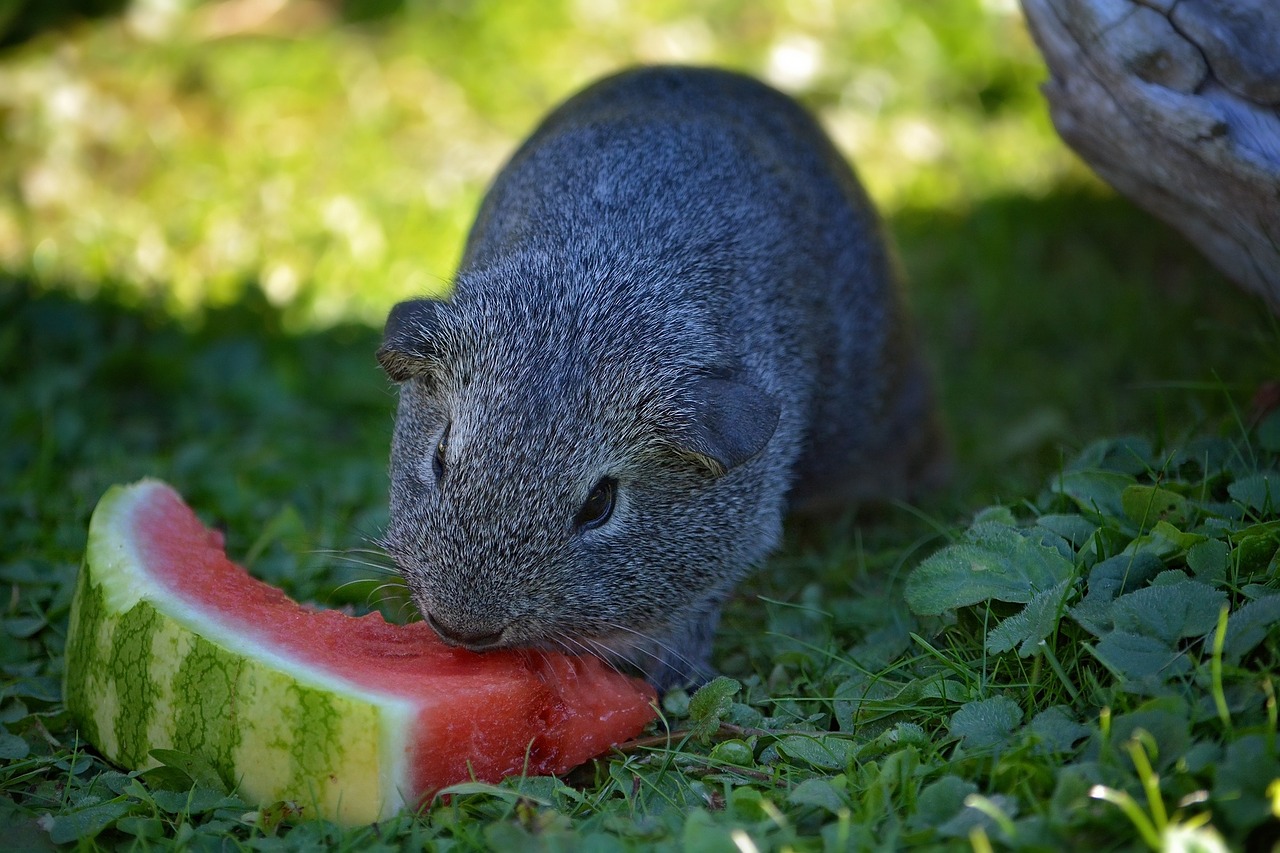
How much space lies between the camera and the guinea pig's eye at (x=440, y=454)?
13.1 ft

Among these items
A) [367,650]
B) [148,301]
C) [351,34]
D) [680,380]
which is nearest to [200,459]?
[148,301]

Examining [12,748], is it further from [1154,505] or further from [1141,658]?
[1154,505]

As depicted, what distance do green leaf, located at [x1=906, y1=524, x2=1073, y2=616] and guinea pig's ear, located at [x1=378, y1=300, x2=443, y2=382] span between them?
6.12 feet

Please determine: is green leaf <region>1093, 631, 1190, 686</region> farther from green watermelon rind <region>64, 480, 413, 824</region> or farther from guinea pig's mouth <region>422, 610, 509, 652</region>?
green watermelon rind <region>64, 480, 413, 824</region>

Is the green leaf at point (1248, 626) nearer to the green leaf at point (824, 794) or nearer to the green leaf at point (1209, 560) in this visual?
the green leaf at point (1209, 560)

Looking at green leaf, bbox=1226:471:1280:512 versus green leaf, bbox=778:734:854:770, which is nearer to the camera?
green leaf, bbox=778:734:854:770

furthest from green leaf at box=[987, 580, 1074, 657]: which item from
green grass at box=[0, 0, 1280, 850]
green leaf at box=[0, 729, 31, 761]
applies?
green leaf at box=[0, 729, 31, 761]

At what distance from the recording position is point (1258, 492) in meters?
3.77

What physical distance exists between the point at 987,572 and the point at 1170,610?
1.91ft

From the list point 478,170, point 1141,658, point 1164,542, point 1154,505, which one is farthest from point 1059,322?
point 1141,658

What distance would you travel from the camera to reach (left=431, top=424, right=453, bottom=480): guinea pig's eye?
13.1 feet

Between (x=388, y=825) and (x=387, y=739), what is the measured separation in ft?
0.79

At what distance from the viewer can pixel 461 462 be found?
3.74m

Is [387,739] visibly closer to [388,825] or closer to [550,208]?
[388,825]
